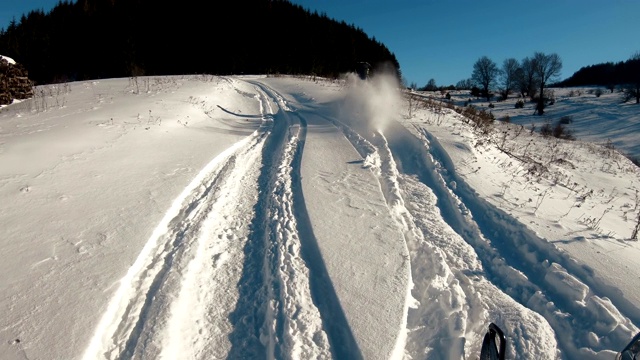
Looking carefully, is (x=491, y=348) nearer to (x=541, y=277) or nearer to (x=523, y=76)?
(x=541, y=277)

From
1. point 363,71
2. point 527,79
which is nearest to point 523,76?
point 527,79

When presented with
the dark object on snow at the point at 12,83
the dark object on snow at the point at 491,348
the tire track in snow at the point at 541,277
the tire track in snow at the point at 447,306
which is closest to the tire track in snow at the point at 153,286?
the tire track in snow at the point at 447,306

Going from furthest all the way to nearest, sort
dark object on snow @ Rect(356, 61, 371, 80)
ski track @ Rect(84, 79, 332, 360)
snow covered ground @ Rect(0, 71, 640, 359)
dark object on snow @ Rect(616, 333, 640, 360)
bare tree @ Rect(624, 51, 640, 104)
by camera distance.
Result: 1. bare tree @ Rect(624, 51, 640, 104)
2. dark object on snow @ Rect(356, 61, 371, 80)
3. snow covered ground @ Rect(0, 71, 640, 359)
4. ski track @ Rect(84, 79, 332, 360)
5. dark object on snow @ Rect(616, 333, 640, 360)

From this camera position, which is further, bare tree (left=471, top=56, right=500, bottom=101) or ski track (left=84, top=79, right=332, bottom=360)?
bare tree (left=471, top=56, right=500, bottom=101)

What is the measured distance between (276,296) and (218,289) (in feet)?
1.76

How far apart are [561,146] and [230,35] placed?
3882 centimetres

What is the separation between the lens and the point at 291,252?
3.70m

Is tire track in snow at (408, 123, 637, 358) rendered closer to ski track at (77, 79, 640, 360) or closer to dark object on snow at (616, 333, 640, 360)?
ski track at (77, 79, 640, 360)

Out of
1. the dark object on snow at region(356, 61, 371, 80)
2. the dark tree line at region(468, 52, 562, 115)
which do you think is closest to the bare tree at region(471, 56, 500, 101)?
the dark tree line at region(468, 52, 562, 115)

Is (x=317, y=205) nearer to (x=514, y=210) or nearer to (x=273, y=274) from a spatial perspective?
(x=273, y=274)

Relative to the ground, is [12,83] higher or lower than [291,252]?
higher

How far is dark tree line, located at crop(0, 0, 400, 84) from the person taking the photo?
40125 millimetres

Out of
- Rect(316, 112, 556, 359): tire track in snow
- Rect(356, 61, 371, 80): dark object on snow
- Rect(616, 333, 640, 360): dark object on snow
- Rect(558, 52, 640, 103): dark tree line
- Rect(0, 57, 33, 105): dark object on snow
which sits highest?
Rect(558, 52, 640, 103): dark tree line

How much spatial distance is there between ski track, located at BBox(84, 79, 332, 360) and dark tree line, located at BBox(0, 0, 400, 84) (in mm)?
37713
